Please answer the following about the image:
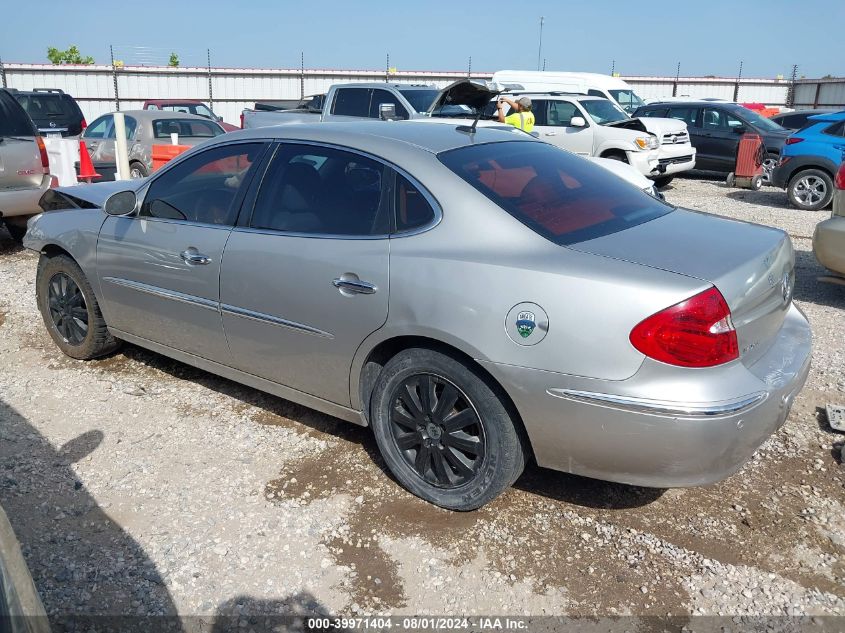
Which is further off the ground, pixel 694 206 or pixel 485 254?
pixel 485 254

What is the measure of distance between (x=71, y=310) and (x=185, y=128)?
8.92 meters

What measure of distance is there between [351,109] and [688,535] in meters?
11.2

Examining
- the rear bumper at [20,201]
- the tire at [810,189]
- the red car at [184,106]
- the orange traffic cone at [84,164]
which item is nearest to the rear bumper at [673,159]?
the tire at [810,189]

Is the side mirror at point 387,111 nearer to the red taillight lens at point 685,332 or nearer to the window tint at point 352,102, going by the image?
the window tint at point 352,102

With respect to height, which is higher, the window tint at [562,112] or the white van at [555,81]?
the white van at [555,81]

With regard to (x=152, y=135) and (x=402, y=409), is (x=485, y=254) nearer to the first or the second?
(x=402, y=409)

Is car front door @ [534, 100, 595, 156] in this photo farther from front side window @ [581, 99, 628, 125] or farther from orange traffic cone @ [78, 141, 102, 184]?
orange traffic cone @ [78, 141, 102, 184]

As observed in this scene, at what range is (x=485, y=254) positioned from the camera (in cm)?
307

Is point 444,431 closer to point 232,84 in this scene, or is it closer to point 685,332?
point 685,332

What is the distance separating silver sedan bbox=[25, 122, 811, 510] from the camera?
9.08 ft

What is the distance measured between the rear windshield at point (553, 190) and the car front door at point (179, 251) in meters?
1.30

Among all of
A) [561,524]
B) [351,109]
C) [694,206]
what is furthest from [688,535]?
[351,109]

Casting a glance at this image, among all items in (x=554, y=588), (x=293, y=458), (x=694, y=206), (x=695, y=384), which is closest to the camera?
(x=695, y=384)

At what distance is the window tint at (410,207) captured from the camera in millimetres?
3320
